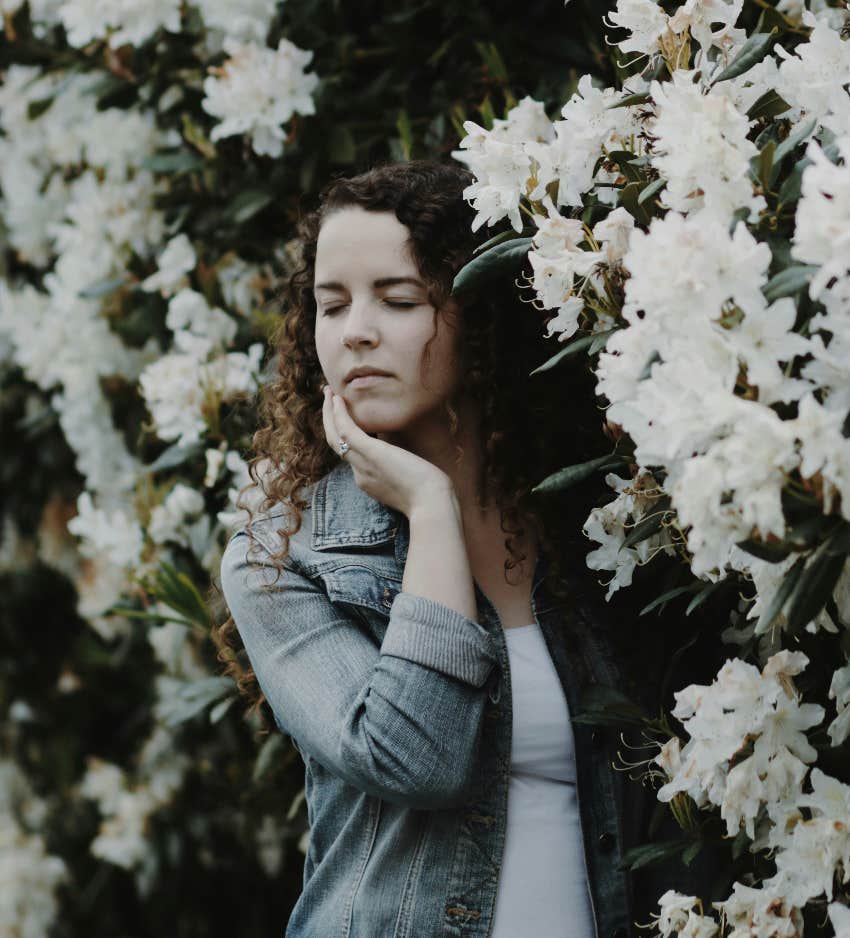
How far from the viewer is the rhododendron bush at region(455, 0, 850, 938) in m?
1.07

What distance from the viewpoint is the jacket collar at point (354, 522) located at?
166cm

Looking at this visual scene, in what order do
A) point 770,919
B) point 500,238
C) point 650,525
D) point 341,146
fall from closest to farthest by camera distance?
point 770,919 < point 650,525 < point 500,238 < point 341,146

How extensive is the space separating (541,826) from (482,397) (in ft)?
1.87

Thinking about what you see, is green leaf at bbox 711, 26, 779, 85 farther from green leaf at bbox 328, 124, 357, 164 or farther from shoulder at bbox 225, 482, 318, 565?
green leaf at bbox 328, 124, 357, 164

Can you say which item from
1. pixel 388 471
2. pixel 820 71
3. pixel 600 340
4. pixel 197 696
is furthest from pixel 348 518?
pixel 197 696

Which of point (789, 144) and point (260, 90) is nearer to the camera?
point (789, 144)

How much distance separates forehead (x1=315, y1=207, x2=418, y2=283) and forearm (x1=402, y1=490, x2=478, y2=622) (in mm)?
298

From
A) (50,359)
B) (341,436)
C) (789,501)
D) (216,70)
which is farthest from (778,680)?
(50,359)

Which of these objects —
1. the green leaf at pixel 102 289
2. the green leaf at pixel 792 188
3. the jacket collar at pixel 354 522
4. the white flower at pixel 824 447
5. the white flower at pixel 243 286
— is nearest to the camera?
the white flower at pixel 824 447

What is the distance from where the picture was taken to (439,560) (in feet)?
5.04

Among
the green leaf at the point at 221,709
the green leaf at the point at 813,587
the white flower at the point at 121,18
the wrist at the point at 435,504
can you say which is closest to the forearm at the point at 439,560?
the wrist at the point at 435,504

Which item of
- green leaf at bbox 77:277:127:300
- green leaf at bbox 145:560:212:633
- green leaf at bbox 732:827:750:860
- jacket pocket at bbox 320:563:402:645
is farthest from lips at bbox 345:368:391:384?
green leaf at bbox 77:277:127:300

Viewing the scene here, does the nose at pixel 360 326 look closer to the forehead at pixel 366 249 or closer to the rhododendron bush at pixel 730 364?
the forehead at pixel 366 249

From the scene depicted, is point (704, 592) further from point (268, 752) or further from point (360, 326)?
point (268, 752)
